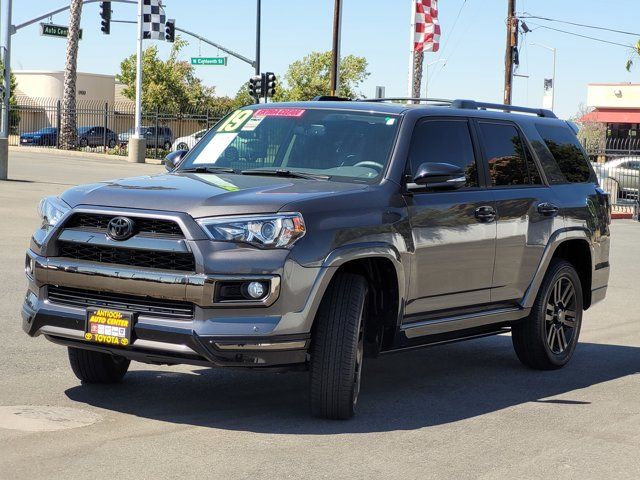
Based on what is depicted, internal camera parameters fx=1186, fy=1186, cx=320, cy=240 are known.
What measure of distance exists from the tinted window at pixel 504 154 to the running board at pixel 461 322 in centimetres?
89

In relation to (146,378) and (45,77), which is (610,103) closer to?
(45,77)

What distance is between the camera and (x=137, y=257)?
6.21 meters

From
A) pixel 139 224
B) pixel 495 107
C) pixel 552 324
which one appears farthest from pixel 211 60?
pixel 139 224

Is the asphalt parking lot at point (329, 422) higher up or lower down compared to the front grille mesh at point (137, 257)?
lower down

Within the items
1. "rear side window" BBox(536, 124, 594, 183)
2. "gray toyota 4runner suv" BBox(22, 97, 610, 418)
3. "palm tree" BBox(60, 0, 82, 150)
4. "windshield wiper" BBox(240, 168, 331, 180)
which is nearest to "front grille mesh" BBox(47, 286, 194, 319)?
"gray toyota 4runner suv" BBox(22, 97, 610, 418)

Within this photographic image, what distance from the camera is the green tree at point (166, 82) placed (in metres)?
81.6

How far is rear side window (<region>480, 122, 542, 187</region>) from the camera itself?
817cm

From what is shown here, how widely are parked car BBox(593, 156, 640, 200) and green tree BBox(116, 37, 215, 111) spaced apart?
46.6 m

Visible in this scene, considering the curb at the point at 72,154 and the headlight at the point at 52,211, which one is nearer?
the headlight at the point at 52,211

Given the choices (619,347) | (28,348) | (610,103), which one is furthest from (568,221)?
(610,103)

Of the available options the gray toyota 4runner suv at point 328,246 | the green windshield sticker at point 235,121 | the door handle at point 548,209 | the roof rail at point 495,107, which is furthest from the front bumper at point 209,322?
the door handle at point 548,209

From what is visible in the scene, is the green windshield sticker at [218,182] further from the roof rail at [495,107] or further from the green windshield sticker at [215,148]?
the roof rail at [495,107]

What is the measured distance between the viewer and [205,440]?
6.10 m

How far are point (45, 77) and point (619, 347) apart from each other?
80.9m
